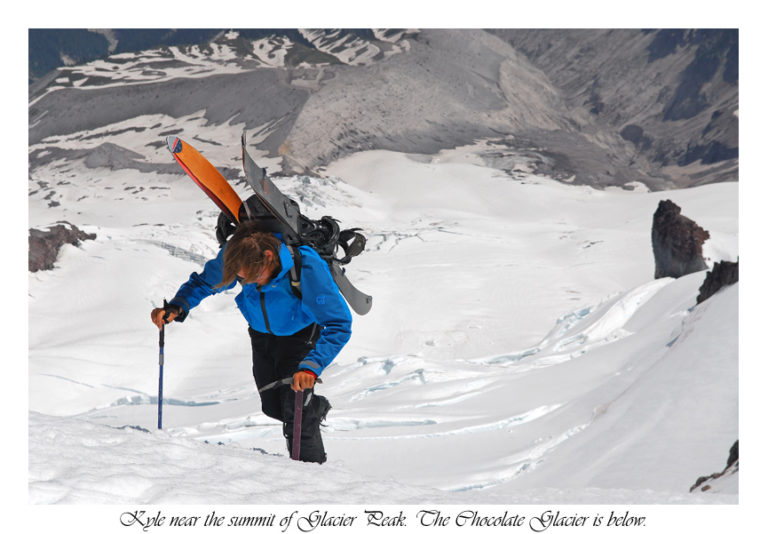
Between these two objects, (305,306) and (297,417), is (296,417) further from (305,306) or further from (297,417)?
(305,306)

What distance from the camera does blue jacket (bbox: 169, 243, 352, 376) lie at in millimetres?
2969

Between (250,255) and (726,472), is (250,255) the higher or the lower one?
the higher one

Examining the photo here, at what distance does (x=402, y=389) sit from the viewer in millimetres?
7770

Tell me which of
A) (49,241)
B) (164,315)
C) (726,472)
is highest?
(164,315)

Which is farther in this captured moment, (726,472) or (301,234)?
(726,472)

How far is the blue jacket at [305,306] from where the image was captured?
297cm

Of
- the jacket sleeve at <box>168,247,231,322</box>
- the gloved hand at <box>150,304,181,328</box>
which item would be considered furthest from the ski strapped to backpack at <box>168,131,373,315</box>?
the gloved hand at <box>150,304,181,328</box>

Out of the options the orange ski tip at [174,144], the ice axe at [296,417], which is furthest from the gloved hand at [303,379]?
the orange ski tip at [174,144]

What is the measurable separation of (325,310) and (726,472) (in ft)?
7.49

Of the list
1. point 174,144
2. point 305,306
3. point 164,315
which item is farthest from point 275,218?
point 164,315

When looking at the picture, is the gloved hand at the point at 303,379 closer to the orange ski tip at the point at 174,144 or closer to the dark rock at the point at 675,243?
the orange ski tip at the point at 174,144

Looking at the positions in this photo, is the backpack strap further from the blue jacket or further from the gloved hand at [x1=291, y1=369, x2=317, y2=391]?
the gloved hand at [x1=291, y1=369, x2=317, y2=391]

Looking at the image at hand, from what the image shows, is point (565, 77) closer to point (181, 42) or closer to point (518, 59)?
point (518, 59)

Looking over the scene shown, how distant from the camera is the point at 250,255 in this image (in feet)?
9.59
